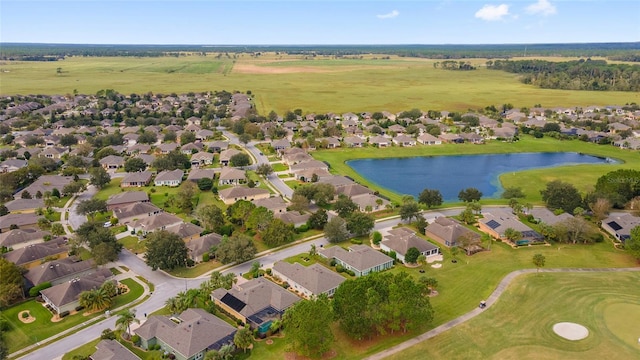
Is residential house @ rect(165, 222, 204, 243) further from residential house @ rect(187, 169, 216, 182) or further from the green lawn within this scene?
residential house @ rect(187, 169, 216, 182)

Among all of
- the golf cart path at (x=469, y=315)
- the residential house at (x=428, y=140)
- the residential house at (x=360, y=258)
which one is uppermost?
the residential house at (x=428, y=140)

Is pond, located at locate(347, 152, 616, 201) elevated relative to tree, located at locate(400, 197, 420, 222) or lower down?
lower down

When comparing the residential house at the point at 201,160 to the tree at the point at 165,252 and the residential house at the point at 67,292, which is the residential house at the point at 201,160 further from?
the residential house at the point at 67,292

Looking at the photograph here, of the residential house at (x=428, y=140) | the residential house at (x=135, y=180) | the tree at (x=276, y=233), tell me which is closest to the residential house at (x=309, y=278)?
the tree at (x=276, y=233)

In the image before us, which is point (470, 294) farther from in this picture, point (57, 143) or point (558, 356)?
point (57, 143)

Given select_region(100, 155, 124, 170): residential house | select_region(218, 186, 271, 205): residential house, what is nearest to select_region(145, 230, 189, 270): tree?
select_region(218, 186, 271, 205): residential house

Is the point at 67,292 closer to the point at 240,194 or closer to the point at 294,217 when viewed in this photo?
the point at 294,217

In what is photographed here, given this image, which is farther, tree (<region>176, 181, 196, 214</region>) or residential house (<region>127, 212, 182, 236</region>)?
tree (<region>176, 181, 196, 214</region>)
